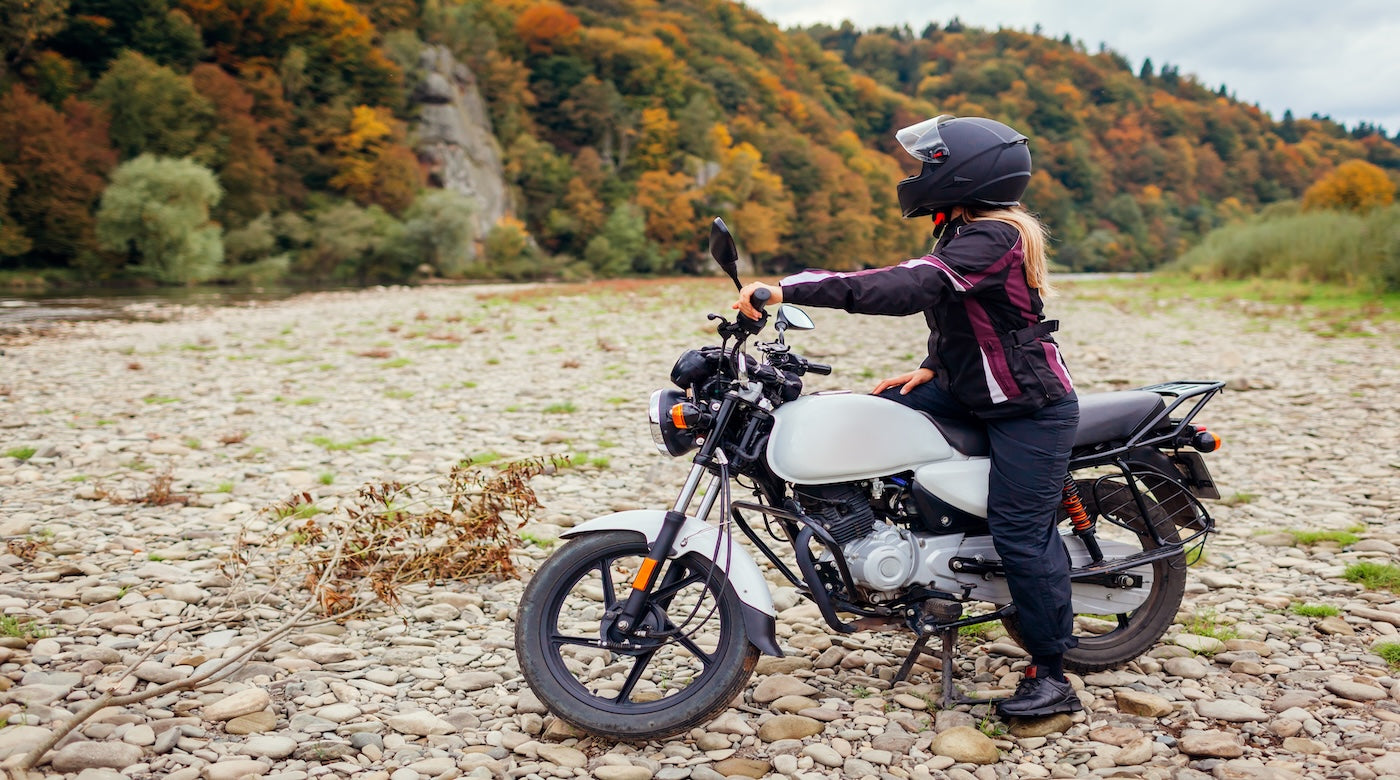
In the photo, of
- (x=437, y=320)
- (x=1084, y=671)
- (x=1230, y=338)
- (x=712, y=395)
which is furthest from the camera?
(x=437, y=320)

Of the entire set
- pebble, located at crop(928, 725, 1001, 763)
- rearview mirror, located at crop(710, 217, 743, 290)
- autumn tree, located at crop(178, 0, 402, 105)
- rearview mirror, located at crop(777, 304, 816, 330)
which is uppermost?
autumn tree, located at crop(178, 0, 402, 105)

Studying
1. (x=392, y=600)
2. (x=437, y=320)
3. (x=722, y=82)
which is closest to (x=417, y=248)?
(x=437, y=320)

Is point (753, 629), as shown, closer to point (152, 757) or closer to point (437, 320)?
point (152, 757)

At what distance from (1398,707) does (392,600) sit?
181 inches

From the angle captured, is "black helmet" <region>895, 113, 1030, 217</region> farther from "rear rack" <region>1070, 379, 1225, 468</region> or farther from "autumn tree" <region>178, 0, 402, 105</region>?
"autumn tree" <region>178, 0, 402, 105</region>

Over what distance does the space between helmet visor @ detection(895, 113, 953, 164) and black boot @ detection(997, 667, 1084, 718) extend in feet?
6.77

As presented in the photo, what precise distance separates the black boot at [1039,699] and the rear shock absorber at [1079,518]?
58 cm

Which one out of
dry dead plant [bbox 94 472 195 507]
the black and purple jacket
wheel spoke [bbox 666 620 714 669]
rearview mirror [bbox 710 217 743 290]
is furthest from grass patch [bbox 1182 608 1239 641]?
dry dead plant [bbox 94 472 195 507]

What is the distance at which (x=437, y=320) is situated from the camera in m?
21.8

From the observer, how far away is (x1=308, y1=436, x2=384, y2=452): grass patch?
27.1 ft

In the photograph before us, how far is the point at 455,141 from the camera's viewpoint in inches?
3086

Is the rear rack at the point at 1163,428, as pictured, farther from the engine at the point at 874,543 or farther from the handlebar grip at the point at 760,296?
the handlebar grip at the point at 760,296

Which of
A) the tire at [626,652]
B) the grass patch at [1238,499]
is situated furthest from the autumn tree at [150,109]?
the grass patch at [1238,499]

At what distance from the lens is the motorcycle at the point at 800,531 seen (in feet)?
11.0
